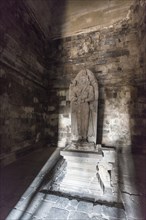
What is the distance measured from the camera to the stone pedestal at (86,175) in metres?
1.78

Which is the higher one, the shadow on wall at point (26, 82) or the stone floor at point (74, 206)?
the shadow on wall at point (26, 82)

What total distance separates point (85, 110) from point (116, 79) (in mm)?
1976

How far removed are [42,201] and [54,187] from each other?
1.08ft

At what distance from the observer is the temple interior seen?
5.45 ft

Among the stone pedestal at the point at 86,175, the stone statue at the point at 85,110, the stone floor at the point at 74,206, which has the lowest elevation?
the stone floor at the point at 74,206

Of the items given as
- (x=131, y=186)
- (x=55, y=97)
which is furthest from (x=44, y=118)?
(x=131, y=186)

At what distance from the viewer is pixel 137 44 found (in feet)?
12.0

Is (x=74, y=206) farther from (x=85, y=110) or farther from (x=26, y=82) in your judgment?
(x=26, y=82)

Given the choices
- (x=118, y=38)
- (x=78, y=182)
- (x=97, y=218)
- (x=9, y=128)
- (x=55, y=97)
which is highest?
(x=118, y=38)

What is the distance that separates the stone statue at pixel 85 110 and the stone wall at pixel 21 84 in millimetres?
1533

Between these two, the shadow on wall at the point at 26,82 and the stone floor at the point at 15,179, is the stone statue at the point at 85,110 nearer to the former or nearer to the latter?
the stone floor at the point at 15,179

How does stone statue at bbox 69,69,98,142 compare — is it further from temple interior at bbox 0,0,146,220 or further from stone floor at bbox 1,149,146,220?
stone floor at bbox 1,149,146,220

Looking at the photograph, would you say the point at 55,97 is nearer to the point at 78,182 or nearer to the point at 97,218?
the point at 78,182

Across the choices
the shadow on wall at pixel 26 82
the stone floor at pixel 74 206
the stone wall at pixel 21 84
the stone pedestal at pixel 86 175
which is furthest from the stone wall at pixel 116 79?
the stone pedestal at pixel 86 175
